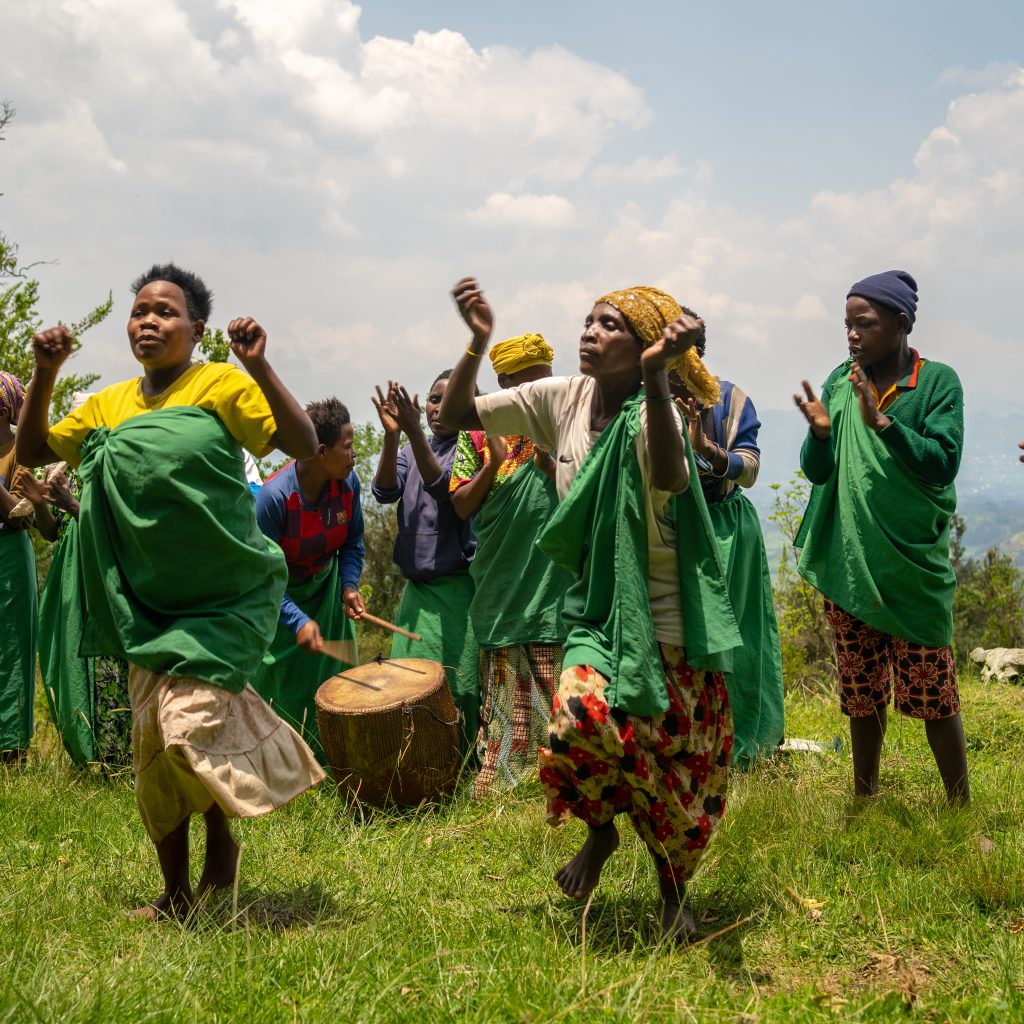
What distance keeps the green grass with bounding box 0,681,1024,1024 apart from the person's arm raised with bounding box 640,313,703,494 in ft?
4.91

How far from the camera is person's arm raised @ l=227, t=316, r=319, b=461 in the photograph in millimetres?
3918

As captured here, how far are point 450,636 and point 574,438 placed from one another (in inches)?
103

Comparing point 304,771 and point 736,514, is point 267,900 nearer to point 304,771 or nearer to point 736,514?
point 304,771

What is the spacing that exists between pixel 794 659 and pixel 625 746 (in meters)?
7.06

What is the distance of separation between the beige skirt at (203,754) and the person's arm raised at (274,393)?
90 centimetres

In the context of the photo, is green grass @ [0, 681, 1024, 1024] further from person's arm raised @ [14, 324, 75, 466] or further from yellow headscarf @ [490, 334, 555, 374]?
yellow headscarf @ [490, 334, 555, 374]

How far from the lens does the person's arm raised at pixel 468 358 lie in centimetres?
402

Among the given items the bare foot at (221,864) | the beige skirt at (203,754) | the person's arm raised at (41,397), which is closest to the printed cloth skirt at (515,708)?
the bare foot at (221,864)

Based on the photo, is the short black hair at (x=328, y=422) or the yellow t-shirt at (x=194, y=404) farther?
the short black hair at (x=328, y=422)

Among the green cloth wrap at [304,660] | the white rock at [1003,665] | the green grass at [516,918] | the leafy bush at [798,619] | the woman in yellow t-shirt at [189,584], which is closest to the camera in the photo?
the green grass at [516,918]

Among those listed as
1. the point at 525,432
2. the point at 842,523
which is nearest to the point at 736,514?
the point at 842,523

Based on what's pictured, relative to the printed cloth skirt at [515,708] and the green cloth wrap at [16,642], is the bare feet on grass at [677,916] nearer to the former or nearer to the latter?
the printed cloth skirt at [515,708]

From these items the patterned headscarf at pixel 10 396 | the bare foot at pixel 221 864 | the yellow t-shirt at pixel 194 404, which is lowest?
the bare foot at pixel 221 864

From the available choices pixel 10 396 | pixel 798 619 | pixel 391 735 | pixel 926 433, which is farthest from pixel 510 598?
pixel 798 619
